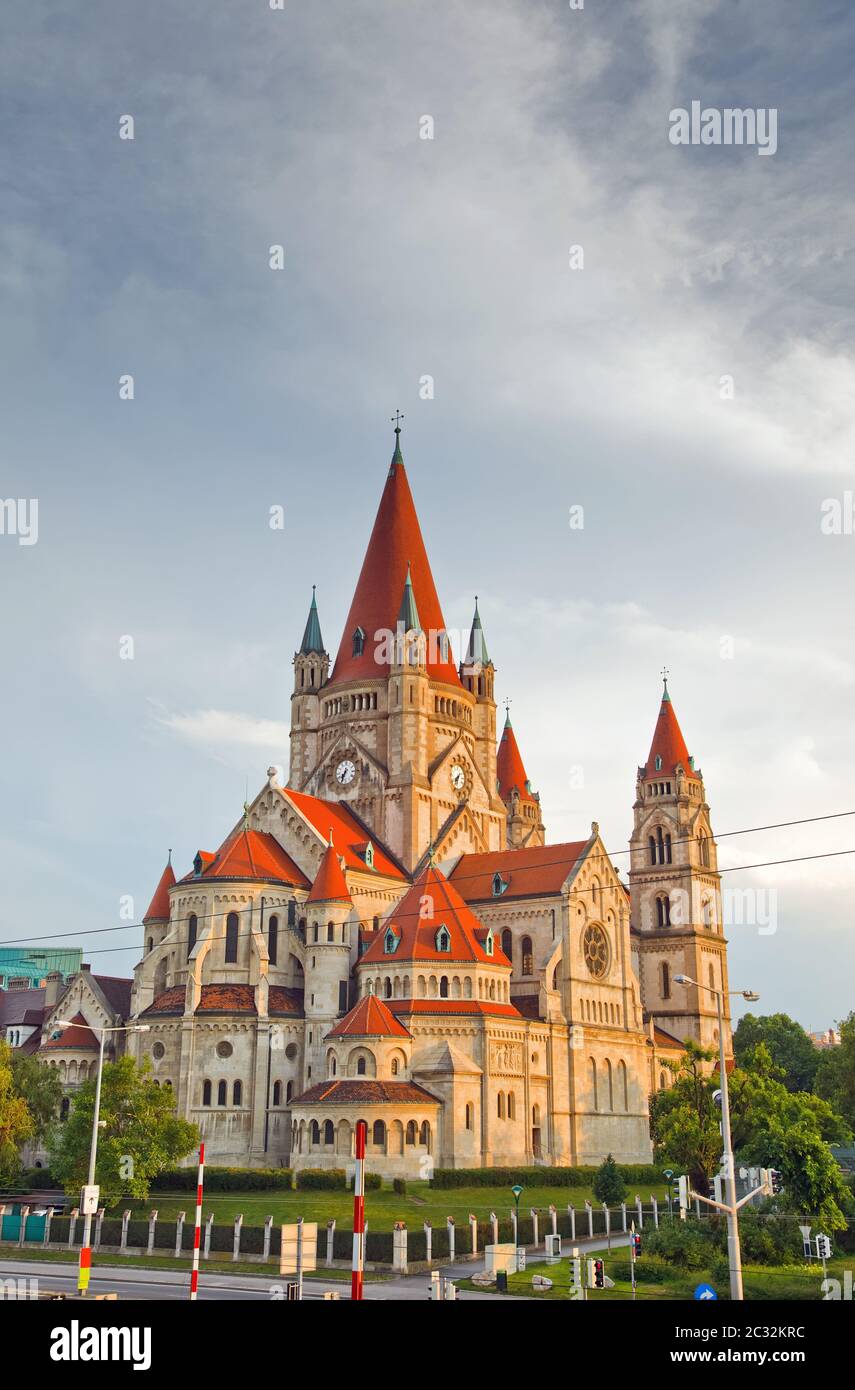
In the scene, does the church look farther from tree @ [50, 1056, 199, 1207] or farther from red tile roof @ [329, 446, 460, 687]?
tree @ [50, 1056, 199, 1207]

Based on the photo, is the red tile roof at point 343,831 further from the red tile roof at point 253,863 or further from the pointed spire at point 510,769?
the pointed spire at point 510,769

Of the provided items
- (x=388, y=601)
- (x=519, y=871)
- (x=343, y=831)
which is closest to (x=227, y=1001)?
(x=343, y=831)

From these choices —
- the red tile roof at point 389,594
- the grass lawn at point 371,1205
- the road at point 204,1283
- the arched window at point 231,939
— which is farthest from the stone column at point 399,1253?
the red tile roof at point 389,594

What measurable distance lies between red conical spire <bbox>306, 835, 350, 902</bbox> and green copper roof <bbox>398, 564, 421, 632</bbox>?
19261 mm


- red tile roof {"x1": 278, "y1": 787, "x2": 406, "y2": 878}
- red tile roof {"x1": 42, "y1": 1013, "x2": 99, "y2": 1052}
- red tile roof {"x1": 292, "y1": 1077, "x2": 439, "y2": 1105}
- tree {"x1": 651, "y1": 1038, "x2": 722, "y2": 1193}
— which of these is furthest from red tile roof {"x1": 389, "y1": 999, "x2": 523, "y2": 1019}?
red tile roof {"x1": 42, "y1": 1013, "x2": 99, "y2": 1052}

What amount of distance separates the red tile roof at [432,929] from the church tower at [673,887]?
37.7 m

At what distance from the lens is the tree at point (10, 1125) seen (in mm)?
59656

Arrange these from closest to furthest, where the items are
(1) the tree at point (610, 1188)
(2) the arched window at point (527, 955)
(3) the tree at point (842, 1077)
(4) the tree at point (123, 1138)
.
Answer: (4) the tree at point (123, 1138)
(1) the tree at point (610, 1188)
(2) the arched window at point (527, 955)
(3) the tree at point (842, 1077)

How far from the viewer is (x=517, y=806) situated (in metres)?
121

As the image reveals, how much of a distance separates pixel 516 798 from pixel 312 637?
3370 cm

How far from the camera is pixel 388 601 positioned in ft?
300

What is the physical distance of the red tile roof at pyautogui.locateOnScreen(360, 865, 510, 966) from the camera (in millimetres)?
71250
